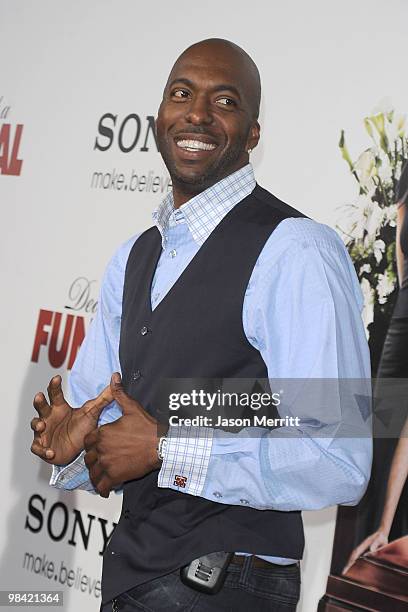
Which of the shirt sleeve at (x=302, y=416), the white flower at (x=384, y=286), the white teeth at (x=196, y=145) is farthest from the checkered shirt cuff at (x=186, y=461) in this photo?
the white flower at (x=384, y=286)

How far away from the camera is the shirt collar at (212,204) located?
1532 mm

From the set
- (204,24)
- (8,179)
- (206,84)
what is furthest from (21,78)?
(206,84)

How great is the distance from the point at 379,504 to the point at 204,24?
5.16 feet

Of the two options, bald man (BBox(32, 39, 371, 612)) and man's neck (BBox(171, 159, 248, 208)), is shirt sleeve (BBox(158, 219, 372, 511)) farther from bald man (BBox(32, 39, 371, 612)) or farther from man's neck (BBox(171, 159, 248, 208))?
man's neck (BBox(171, 159, 248, 208))

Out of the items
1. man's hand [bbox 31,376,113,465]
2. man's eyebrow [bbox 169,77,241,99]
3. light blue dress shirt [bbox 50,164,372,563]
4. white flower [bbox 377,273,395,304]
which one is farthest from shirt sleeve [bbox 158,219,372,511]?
white flower [bbox 377,273,395,304]

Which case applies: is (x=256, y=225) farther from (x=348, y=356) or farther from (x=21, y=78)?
(x=21, y=78)

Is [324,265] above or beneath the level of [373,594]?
above

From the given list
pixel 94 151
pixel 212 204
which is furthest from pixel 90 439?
pixel 94 151

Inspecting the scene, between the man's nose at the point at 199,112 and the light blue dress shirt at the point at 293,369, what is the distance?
0.89ft

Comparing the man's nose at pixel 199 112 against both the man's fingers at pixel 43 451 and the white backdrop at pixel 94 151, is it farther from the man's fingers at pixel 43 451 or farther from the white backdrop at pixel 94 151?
the white backdrop at pixel 94 151

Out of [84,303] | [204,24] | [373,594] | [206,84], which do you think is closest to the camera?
[206,84]

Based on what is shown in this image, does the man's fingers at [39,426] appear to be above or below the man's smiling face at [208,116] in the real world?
below

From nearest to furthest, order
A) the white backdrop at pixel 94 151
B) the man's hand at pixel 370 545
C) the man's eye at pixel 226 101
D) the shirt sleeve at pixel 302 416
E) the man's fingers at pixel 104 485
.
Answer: the shirt sleeve at pixel 302 416, the man's fingers at pixel 104 485, the man's eye at pixel 226 101, the man's hand at pixel 370 545, the white backdrop at pixel 94 151

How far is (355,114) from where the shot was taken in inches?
94.2
